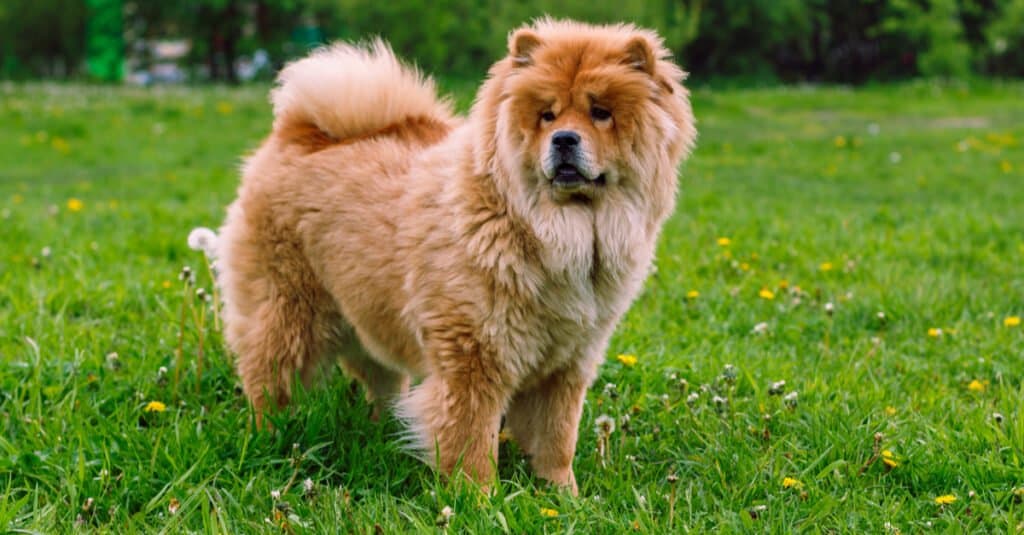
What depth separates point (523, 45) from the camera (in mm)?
3041

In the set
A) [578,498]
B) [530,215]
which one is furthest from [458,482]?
[530,215]

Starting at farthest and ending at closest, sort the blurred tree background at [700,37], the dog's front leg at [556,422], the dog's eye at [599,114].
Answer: the blurred tree background at [700,37] < the dog's front leg at [556,422] < the dog's eye at [599,114]

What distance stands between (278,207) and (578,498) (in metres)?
1.47

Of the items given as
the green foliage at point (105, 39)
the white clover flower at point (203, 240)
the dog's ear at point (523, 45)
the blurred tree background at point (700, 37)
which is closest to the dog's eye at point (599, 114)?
the dog's ear at point (523, 45)

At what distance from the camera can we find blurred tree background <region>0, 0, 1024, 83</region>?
85.5 ft

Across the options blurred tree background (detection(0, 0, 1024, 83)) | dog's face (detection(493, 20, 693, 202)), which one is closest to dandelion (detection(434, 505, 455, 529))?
dog's face (detection(493, 20, 693, 202))

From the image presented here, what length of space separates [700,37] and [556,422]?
2640 centimetres

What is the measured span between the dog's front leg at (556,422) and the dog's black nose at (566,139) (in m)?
0.78

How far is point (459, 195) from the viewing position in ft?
10.3

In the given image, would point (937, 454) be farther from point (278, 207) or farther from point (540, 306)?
point (278, 207)

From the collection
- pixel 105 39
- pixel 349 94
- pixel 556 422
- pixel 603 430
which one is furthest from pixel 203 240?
pixel 105 39

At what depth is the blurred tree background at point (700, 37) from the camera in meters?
26.1

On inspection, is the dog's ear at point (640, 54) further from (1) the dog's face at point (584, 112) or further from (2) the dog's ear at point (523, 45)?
(2) the dog's ear at point (523, 45)

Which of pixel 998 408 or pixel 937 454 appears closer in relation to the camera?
pixel 937 454
